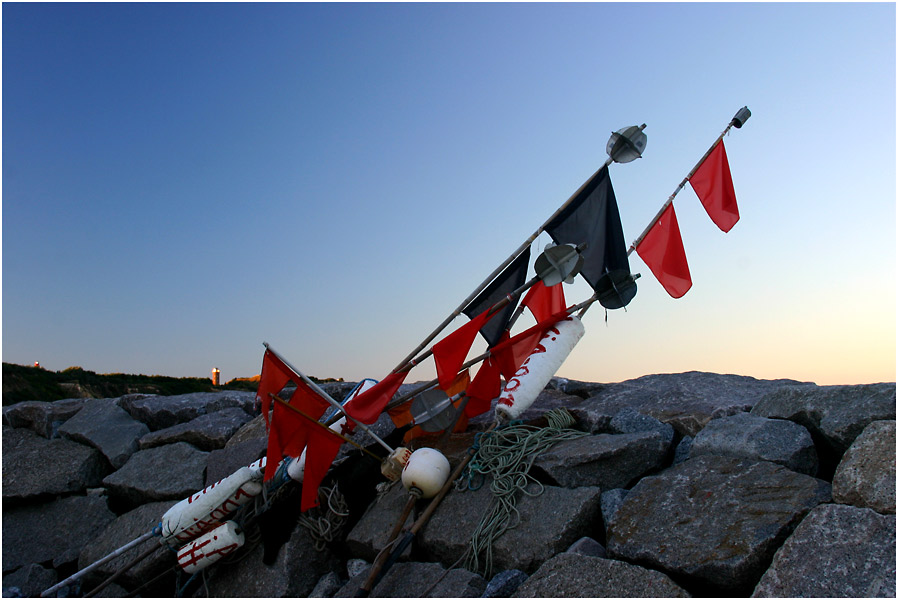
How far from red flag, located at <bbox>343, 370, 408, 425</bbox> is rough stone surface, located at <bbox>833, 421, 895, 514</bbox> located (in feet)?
10.4

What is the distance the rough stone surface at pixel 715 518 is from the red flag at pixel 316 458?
8.04 ft

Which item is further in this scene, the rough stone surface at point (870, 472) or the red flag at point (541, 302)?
the red flag at point (541, 302)

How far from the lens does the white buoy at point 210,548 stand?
575cm

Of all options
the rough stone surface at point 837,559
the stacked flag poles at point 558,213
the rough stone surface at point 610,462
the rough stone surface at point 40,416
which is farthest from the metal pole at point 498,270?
the rough stone surface at point 40,416

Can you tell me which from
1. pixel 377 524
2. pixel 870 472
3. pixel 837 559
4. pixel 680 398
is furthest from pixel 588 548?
pixel 680 398

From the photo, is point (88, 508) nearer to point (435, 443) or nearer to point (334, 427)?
point (334, 427)

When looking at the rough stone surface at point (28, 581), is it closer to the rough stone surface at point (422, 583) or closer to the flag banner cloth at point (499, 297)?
the rough stone surface at point (422, 583)

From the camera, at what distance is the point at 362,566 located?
540cm

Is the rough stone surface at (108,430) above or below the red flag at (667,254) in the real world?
below

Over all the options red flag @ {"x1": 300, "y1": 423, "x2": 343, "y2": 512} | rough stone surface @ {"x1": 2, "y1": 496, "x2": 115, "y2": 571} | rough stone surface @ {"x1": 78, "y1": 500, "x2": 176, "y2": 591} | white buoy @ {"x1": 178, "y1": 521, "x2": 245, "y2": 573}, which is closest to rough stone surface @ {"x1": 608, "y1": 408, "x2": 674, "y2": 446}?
red flag @ {"x1": 300, "y1": 423, "x2": 343, "y2": 512}

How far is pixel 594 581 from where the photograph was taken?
390cm

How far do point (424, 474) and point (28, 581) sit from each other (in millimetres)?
4388

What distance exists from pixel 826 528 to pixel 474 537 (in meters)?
2.31

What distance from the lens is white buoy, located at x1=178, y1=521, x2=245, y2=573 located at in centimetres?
575
